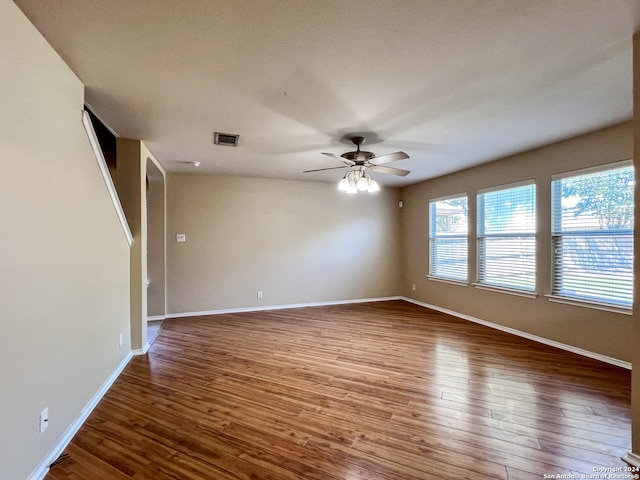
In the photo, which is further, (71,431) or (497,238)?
(497,238)

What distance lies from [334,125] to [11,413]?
3.00 m

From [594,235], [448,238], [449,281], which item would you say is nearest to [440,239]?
[448,238]

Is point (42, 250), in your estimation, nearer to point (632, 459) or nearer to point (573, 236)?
point (632, 459)

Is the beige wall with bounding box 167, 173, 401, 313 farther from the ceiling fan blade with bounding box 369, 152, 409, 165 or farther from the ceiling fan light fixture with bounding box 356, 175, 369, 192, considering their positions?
the ceiling fan blade with bounding box 369, 152, 409, 165

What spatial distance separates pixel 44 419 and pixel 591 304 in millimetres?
4854

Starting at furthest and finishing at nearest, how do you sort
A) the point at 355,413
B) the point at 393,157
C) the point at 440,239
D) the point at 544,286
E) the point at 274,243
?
Result: the point at 274,243
the point at 440,239
the point at 544,286
the point at 393,157
the point at 355,413

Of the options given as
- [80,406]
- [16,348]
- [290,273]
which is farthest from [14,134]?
[290,273]

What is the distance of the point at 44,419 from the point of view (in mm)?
1646

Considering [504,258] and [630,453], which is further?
[504,258]

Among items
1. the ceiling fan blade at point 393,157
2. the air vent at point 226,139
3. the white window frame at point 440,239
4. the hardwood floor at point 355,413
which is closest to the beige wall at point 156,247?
the hardwood floor at point 355,413

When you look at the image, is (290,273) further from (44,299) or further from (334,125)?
(44,299)

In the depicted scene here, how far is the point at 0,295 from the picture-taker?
1.31 m

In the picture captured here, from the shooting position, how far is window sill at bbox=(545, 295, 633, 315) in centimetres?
291

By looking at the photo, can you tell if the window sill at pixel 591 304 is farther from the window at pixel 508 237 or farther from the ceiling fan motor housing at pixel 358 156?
the ceiling fan motor housing at pixel 358 156
